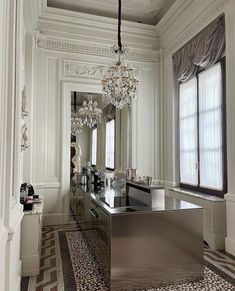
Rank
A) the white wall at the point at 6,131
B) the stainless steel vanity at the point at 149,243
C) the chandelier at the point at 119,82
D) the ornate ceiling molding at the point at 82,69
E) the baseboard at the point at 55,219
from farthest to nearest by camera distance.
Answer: the ornate ceiling molding at the point at 82,69
the baseboard at the point at 55,219
the chandelier at the point at 119,82
the stainless steel vanity at the point at 149,243
the white wall at the point at 6,131

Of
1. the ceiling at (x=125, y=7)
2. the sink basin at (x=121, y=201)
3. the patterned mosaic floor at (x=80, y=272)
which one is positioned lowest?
the patterned mosaic floor at (x=80, y=272)

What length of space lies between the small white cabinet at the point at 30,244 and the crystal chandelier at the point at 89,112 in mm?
2711

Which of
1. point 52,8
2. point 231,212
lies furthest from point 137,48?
point 231,212

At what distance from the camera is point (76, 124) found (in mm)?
5070

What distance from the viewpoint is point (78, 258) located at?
3131 mm

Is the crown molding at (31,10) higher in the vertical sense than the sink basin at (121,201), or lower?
higher

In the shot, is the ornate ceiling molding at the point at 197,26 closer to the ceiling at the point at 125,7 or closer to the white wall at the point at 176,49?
the white wall at the point at 176,49

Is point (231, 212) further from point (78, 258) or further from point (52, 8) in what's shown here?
point (52, 8)

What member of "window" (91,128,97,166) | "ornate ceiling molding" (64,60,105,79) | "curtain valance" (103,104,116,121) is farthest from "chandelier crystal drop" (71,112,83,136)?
"ornate ceiling molding" (64,60,105,79)

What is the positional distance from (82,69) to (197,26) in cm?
232

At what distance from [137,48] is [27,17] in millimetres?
2435

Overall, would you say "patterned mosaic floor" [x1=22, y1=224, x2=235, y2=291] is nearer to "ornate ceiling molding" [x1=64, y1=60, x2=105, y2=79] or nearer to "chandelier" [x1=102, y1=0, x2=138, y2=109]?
"chandelier" [x1=102, y1=0, x2=138, y2=109]

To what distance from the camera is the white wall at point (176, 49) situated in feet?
11.0

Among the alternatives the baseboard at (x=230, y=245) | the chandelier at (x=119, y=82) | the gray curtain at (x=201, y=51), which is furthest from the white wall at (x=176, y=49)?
the chandelier at (x=119, y=82)
